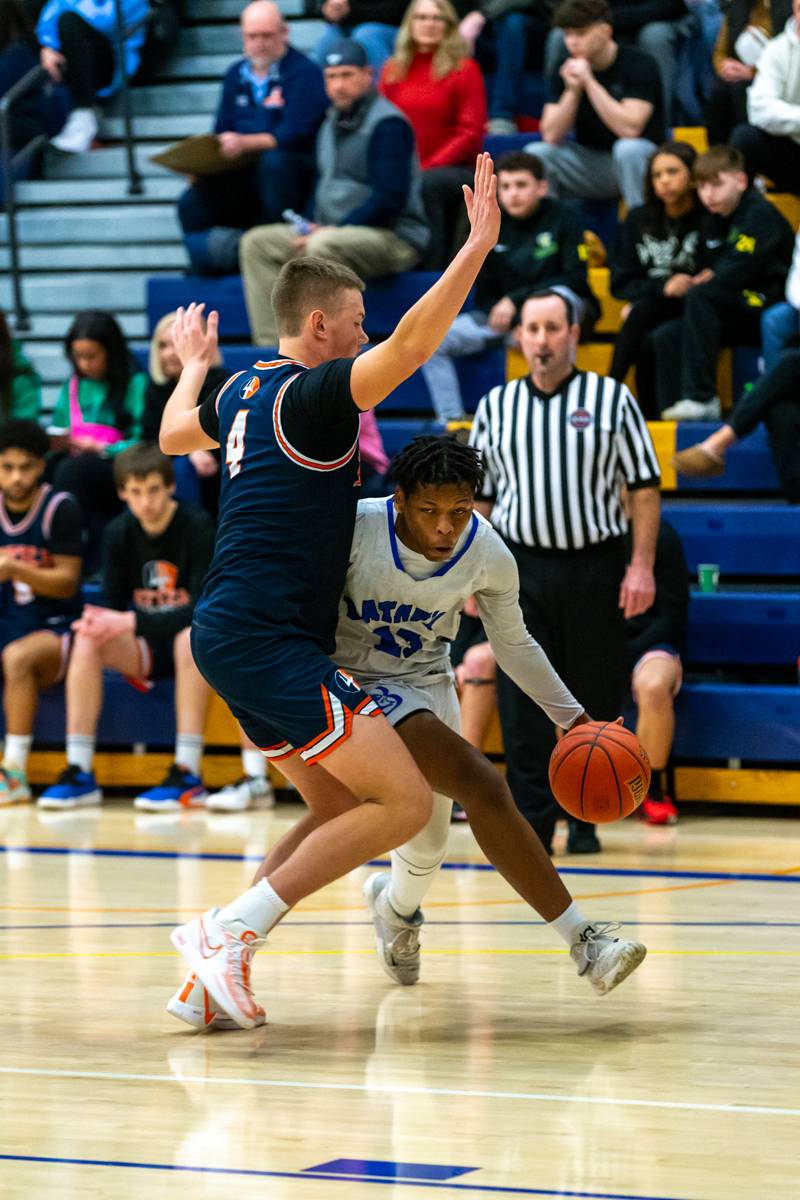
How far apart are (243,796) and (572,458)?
2418 millimetres

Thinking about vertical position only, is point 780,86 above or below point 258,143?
above

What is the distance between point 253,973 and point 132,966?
340 mm

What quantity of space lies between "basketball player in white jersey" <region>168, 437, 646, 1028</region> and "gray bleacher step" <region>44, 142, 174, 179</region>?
825 centimetres

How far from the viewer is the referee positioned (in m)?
6.62

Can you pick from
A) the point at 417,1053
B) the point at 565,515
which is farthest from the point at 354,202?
the point at 417,1053

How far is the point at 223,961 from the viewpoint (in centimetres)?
401

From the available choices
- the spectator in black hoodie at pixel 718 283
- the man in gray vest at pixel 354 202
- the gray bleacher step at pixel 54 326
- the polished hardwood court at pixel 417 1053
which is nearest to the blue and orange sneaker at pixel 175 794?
the polished hardwood court at pixel 417 1053

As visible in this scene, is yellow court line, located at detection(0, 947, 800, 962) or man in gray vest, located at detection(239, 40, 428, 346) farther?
man in gray vest, located at detection(239, 40, 428, 346)

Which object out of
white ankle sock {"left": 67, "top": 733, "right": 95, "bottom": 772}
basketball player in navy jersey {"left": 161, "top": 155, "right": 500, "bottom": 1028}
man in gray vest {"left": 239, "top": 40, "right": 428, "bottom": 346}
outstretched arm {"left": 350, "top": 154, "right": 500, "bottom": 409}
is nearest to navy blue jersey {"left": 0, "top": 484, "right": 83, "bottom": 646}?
white ankle sock {"left": 67, "top": 733, "right": 95, "bottom": 772}

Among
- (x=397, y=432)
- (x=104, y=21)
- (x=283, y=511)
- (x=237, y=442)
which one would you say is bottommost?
(x=397, y=432)

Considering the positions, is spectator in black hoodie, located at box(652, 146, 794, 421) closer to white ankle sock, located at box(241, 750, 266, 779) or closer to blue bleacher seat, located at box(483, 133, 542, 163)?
blue bleacher seat, located at box(483, 133, 542, 163)

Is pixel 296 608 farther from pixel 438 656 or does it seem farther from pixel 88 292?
pixel 88 292

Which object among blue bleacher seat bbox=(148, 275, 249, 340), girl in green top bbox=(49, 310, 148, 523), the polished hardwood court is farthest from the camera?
blue bleacher seat bbox=(148, 275, 249, 340)

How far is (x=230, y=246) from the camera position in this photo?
1012cm
